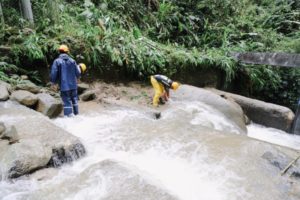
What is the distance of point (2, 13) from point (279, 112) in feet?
26.1

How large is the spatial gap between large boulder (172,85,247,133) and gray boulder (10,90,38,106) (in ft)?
11.6

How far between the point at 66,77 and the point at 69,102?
20.4 inches

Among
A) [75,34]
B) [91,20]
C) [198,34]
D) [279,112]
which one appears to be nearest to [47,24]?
[75,34]

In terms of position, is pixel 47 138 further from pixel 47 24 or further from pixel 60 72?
pixel 47 24

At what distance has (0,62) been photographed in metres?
6.21

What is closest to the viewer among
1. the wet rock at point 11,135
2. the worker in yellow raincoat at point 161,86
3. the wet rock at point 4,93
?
the wet rock at point 11,135

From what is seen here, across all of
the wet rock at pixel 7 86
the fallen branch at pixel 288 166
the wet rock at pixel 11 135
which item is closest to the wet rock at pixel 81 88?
the wet rock at pixel 7 86

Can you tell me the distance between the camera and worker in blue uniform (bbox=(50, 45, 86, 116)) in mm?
5312

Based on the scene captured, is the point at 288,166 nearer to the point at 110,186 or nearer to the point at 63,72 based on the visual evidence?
the point at 110,186

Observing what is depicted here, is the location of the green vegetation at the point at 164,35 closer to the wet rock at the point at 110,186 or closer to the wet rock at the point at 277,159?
the wet rock at the point at 110,186

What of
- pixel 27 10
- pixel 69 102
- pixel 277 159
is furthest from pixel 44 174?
pixel 27 10

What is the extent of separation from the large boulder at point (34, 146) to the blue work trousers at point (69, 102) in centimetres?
87

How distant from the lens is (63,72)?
534 centimetres

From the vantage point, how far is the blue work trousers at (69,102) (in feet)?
17.7
